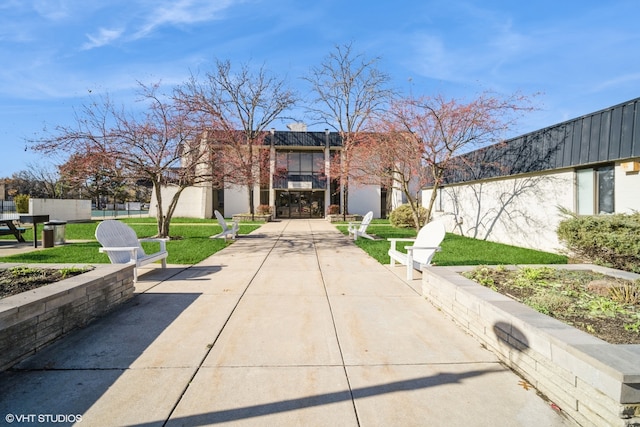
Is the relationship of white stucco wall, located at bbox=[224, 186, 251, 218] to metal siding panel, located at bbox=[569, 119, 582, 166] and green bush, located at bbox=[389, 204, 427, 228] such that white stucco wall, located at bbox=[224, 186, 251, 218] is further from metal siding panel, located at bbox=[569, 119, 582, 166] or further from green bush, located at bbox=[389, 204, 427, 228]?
metal siding panel, located at bbox=[569, 119, 582, 166]

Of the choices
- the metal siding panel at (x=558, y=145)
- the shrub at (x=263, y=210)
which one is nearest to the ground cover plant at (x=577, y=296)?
the metal siding panel at (x=558, y=145)

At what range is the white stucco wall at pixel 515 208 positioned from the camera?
10586mm

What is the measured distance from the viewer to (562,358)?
2643 millimetres

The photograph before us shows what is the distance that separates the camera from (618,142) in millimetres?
8109

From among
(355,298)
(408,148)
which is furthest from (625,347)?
(408,148)

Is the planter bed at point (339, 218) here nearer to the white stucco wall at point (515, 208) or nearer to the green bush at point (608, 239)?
the white stucco wall at point (515, 208)

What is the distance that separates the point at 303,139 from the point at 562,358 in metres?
31.2

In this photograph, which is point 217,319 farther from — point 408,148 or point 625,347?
point 408,148

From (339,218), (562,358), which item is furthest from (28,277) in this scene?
(339,218)

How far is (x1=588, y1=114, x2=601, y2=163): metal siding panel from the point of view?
343 inches

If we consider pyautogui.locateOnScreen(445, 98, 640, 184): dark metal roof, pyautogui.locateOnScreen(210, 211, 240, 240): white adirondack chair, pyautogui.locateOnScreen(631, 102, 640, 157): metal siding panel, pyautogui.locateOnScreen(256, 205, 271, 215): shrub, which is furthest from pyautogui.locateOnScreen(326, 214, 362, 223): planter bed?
pyautogui.locateOnScreen(631, 102, 640, 157): metal siding panel

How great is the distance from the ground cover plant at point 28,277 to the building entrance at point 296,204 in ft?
92.5

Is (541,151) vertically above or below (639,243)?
above

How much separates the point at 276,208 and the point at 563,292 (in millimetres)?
29961
